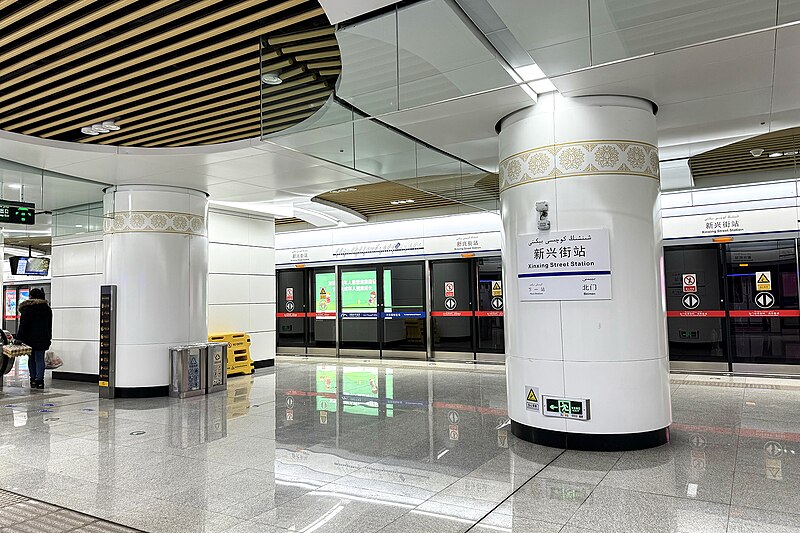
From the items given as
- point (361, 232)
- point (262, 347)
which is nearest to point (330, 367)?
point (262, 347)

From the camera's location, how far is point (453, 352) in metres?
13.0

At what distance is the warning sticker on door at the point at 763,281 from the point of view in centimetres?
990

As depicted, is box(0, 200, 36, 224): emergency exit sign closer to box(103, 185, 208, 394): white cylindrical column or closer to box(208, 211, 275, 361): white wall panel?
box(103, 185, 208, 394): white cylindrical column

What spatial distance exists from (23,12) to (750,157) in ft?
30.0

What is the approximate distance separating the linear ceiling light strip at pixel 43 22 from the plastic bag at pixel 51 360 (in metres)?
7.73

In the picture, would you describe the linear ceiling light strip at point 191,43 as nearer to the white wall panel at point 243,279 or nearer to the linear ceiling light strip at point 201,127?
the linear ceiling light strip at point 201,127

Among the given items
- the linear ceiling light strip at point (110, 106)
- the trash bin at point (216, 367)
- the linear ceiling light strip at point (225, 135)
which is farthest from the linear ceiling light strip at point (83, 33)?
the trash bin at point (216, 367)

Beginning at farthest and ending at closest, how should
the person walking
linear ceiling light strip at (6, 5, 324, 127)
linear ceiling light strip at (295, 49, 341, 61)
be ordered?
the person walking → linear ceiling light strip at (295, 49, 341, 61) → linear ceiling light strip at (6, 5, 324, 127)

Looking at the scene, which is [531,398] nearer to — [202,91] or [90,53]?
[202,91]

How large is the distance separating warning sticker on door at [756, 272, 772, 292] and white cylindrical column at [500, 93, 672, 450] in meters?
5.80

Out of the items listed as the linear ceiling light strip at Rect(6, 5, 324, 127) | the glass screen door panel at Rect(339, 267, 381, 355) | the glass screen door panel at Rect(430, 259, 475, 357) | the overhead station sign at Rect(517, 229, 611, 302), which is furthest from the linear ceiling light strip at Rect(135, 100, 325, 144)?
the glass screen door panel at Rect(339, 267, 381, 355)

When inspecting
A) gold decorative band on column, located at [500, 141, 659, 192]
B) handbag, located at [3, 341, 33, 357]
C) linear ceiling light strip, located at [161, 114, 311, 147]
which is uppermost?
linear ceiling light strip, located at [161, 114, 311, 147]

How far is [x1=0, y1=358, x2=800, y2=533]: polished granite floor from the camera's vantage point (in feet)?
11.9

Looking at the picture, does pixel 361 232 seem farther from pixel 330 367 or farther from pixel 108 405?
pixel 108 405
